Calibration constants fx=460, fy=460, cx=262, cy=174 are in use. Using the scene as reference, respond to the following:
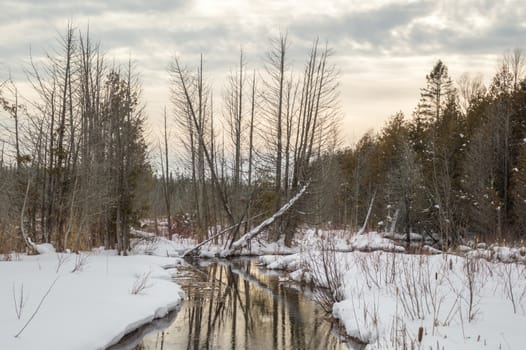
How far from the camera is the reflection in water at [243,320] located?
23.6 feet

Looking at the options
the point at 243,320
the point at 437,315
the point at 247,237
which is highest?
the point at 247,237

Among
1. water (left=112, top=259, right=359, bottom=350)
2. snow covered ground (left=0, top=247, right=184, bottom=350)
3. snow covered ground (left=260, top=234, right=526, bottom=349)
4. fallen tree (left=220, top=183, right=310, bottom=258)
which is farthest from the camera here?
fallen tree (left=220, top=183, right=310, bottom=258)

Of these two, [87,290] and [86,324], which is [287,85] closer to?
[87,290]

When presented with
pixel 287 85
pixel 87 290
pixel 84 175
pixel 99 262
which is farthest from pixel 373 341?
pixel 287 85

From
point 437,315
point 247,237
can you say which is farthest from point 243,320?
point 247,237

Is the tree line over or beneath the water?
over

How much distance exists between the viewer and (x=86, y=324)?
20.7 feet

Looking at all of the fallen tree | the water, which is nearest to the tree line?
the fallen tree

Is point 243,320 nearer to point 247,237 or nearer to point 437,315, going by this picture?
point 437,315

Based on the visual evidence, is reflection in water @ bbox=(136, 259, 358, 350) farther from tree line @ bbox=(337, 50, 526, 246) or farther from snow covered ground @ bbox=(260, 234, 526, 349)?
tree line @ bbox=(337, 50, 526, 246)

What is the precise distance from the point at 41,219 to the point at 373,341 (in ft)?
37.8

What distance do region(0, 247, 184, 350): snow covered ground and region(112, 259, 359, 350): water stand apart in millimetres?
385

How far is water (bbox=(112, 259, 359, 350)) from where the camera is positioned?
23.6 feet

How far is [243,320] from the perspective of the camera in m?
8.69
